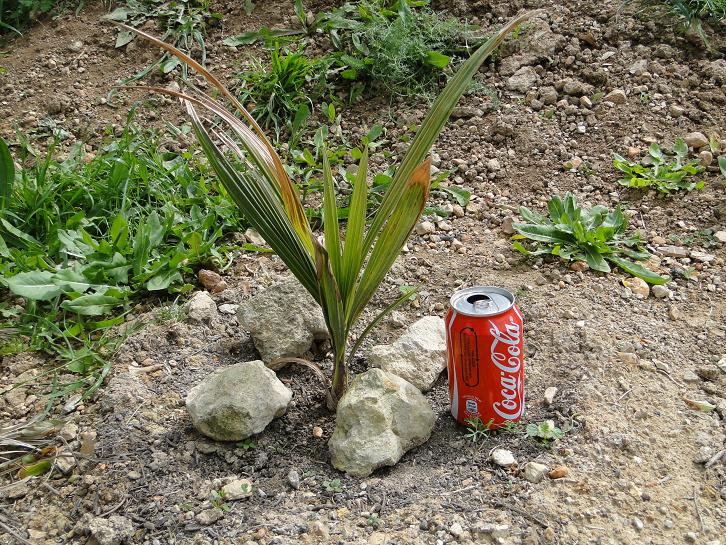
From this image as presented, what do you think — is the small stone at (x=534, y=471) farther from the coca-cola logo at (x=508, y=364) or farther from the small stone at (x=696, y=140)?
the small stone at (x=696, y=140)

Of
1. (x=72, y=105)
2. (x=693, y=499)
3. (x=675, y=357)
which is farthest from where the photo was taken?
(x=72, y=105)

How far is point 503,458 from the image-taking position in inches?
81.4

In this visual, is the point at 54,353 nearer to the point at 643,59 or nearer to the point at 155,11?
the point at 155,11

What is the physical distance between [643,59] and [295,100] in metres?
1.64

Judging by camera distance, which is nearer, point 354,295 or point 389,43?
point 354,295

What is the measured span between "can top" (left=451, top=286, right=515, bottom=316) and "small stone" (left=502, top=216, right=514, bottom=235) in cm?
101

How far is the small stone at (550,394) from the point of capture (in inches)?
88.9

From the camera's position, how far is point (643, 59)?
3.67 meters

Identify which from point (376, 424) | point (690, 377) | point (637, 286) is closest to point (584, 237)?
point (637, 286)

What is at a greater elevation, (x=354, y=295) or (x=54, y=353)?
(x=354, y=295)

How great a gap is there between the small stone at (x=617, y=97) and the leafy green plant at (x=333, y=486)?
232cm

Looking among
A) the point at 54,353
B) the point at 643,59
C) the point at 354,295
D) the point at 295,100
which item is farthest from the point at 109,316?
the point at 643,59

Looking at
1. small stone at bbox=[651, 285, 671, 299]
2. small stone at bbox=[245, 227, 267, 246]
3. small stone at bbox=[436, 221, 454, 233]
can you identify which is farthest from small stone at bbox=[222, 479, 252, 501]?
small stone at bbox=[651, 285, 671, 299]

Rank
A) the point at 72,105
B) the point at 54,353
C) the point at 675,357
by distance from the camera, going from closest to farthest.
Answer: the point at 675,357 < the point at 54,353 < the point at 72,105
